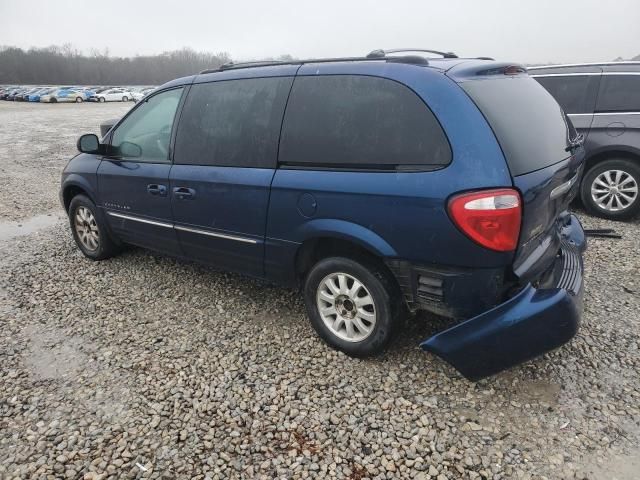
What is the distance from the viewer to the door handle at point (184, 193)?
11.3 ft

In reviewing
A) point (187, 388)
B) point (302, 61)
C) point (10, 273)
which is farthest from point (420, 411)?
point (10, 273)

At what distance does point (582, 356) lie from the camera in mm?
2941

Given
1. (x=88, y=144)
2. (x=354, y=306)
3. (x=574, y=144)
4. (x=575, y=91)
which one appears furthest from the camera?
(x=575, y=91)

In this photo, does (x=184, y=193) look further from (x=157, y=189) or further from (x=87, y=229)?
(x=87, y=229)

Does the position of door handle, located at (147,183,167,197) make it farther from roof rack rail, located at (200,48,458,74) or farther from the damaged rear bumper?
the damaged rear bumper

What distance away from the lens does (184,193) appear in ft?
11.5

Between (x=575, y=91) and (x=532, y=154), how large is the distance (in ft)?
14.3

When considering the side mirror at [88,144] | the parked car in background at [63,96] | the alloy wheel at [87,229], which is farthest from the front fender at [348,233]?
the parked car in background at [63,96]

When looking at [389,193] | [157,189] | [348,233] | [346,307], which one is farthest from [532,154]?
[157,189]

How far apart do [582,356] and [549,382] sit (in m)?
0.41

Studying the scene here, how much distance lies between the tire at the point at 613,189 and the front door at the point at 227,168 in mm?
4618

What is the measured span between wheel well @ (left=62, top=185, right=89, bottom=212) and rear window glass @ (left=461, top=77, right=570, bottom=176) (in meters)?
4.01

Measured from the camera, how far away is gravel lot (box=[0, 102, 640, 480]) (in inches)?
88.1

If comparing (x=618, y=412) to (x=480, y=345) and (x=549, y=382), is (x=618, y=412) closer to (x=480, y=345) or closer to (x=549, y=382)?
(x=549, y=382)
